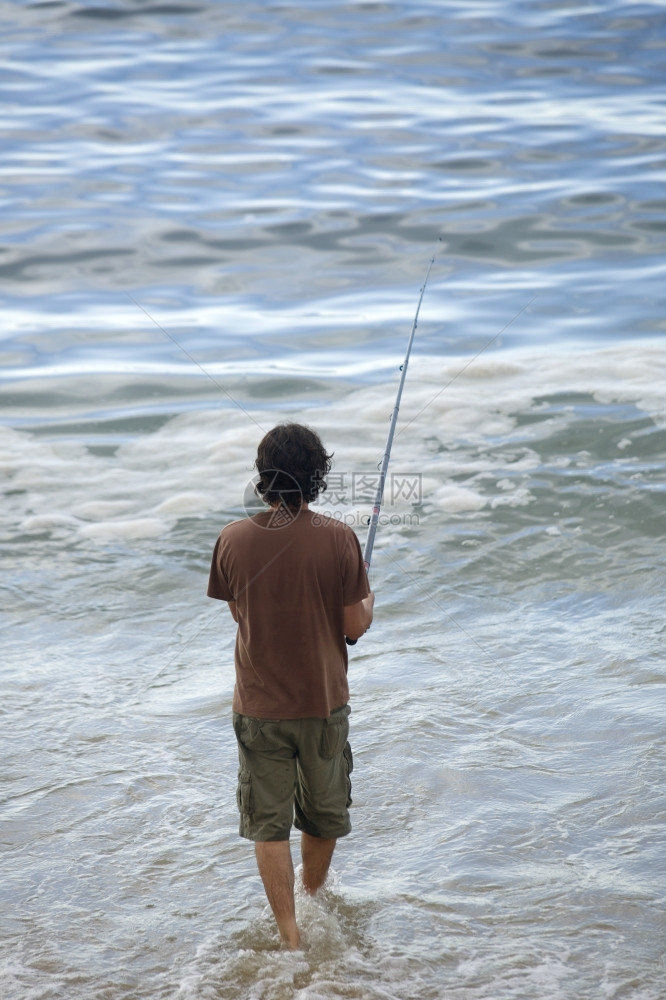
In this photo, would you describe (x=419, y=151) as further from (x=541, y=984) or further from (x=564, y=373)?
(x=541, y=984)

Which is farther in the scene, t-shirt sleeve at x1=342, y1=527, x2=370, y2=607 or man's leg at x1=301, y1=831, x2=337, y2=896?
man's leg at x1=301, y1=831, x2=337, y2=896

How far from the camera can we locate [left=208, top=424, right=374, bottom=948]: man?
9.00 ft

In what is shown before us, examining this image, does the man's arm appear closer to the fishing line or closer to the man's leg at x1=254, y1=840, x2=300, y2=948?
the man's leg at x1=254, y1=840, x2=300, y2=948

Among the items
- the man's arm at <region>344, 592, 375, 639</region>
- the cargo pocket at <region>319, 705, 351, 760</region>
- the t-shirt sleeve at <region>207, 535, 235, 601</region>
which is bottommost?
the cargo pocket at <region>319, 705, 351, 760</region>

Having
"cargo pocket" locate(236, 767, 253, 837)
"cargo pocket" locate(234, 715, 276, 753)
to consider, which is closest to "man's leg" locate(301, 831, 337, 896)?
"cargo pocket" locate(236, 767, 253, 837)

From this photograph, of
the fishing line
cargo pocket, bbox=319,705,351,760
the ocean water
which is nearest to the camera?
cargo pocket, bbox=319,705,351,760

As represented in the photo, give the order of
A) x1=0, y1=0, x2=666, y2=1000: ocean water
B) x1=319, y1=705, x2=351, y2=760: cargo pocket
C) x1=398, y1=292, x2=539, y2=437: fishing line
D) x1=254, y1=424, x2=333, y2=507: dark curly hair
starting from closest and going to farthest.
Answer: x1=254, y1=424, x2=333, y2=507: dark curly hair
x1=319, y1=705, x2=351, y2=760: cargo pocket
x1=0, y1=0, x2=666, y2=1000: ocean water
x1=398, y1=292, x2=539, y2=437: fishing line

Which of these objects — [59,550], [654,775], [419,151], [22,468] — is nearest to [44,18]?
[419,151]

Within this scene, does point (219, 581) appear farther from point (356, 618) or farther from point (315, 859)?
point (315, 859)

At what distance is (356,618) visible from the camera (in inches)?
110

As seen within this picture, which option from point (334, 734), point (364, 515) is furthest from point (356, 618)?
point (364, 515)

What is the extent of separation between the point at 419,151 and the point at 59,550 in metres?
11.5

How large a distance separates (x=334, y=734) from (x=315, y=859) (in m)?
0.42

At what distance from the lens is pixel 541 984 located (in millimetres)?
2678
